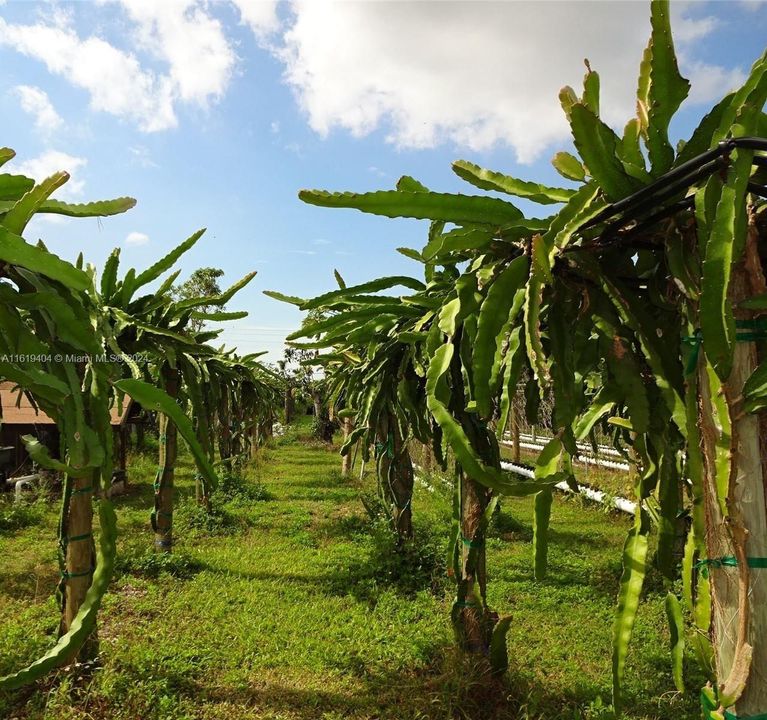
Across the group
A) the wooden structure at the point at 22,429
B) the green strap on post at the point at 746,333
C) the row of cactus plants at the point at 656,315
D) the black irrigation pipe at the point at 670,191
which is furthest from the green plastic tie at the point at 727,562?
the wooden structure at the point at 22,429

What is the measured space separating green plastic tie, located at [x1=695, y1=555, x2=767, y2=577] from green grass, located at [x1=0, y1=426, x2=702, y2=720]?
2.37 metres

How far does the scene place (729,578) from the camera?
50.7 inches

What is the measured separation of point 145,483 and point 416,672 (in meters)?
9.36

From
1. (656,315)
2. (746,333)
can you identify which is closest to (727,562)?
(746,333)

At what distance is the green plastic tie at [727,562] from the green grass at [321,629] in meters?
2.37

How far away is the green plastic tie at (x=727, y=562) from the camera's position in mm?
1273

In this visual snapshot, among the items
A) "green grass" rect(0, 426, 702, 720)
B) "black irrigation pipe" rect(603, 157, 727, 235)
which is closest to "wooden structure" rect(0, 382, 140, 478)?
"green grass" rect(0, 426, 702, 720)

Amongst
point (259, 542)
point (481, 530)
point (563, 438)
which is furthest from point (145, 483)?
point (563, 438)

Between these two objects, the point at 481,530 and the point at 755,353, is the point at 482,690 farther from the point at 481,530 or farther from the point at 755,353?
the point at 755,353

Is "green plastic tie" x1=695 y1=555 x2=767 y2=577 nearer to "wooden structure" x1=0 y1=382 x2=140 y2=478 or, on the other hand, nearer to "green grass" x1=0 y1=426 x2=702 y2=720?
"green grass" x1=0 y1=426 x2=702 y2=720

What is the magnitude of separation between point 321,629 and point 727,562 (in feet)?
14.0

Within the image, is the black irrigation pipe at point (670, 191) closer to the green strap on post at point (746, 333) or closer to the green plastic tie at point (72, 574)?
the green strap on post at point (746, 333)

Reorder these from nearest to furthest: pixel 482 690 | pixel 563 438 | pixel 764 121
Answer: pixel 764 121 → pixel 563 438 → pixel 482 690

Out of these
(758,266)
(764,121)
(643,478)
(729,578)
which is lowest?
(729,578)
